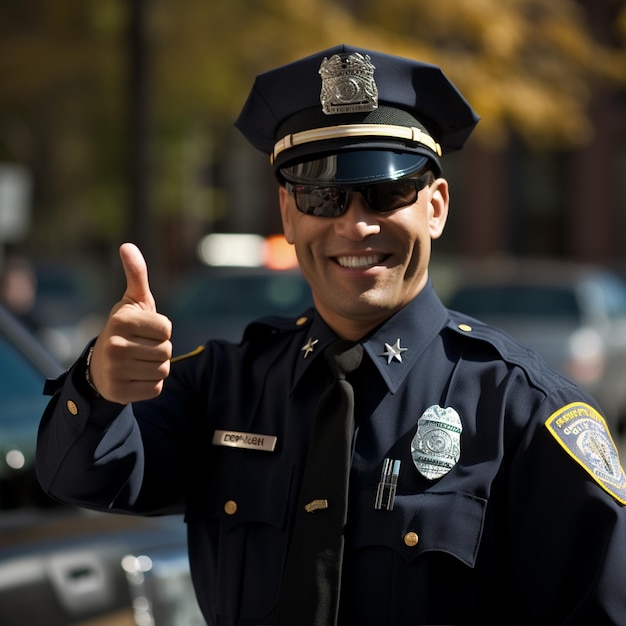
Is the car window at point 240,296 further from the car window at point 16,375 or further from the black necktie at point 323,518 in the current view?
the black necktie at point 323,518

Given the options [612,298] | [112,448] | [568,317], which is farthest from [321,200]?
[612,298]

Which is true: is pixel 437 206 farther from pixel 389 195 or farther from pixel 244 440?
pixel 244 440

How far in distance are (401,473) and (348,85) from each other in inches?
28.2

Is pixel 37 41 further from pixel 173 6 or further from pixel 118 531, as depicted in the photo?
pixel 118 531

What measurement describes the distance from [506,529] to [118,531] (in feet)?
5.31

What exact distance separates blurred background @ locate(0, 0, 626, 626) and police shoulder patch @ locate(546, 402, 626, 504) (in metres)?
1.31

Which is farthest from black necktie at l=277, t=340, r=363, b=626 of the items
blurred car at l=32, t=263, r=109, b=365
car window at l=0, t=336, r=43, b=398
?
blurred car at l=32, t=263, r=109, b=365

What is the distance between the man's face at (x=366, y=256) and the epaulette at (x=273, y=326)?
215mm

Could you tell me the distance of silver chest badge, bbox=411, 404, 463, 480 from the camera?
2033 millimetres

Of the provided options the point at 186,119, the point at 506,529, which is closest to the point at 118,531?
the point at 506,529

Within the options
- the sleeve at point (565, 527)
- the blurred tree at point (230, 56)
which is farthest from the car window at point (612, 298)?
the sleeve at point (565, 527)

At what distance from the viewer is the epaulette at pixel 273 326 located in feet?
7.95

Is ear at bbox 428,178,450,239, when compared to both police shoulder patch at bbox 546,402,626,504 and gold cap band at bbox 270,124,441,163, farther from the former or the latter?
police shoulder patch at bbox 546,402,626,504

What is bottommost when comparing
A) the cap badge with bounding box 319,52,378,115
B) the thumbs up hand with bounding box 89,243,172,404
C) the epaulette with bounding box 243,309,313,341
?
the epaulette with bounding box 243,309,313,341
